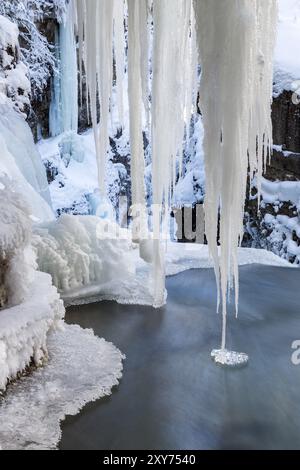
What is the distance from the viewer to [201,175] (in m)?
11.7

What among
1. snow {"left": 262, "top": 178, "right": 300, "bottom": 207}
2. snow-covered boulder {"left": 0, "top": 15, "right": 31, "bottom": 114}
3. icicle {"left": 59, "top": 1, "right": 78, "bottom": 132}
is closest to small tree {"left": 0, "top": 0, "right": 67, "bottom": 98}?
icicle {"left": 59, "top": 1, "right": 78, "bottom": 132}

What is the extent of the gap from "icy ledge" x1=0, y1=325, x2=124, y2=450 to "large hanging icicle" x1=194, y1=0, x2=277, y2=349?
1.48 metres

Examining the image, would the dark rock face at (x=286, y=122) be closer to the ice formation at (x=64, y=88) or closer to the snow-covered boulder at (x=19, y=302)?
the ice formation at (x=64, y=88)

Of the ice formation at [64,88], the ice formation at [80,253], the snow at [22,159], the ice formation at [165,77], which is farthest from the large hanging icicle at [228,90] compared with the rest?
the ice formation at [64,88]

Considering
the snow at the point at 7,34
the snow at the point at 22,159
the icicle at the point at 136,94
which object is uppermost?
the snow at the point at 7,34

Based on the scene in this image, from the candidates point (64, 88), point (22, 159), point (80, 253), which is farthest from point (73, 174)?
point (80, 253)

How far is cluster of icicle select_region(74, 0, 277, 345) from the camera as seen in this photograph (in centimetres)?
193

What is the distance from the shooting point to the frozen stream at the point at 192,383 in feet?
9.96

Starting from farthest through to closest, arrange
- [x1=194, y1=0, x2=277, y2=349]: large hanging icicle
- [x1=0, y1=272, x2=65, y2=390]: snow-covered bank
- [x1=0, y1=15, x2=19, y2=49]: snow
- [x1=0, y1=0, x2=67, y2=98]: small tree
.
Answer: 1. [x1=0, y1=0, x2=67, y2=98]: small tree
2. [x1=0, y1=15, x2=19, y2=49]: snow
3. [x1=0, y1=272, x2=65, y2=390]: snow-covered bank
4. [x1=194, y1=0, x2=277, y2=349]: large hanging icicle

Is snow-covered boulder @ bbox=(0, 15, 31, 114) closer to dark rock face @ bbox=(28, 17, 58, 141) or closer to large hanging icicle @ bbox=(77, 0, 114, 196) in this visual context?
dark rock face @ bbox=(28, 17, 58, 141)

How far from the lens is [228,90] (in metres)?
1.99
